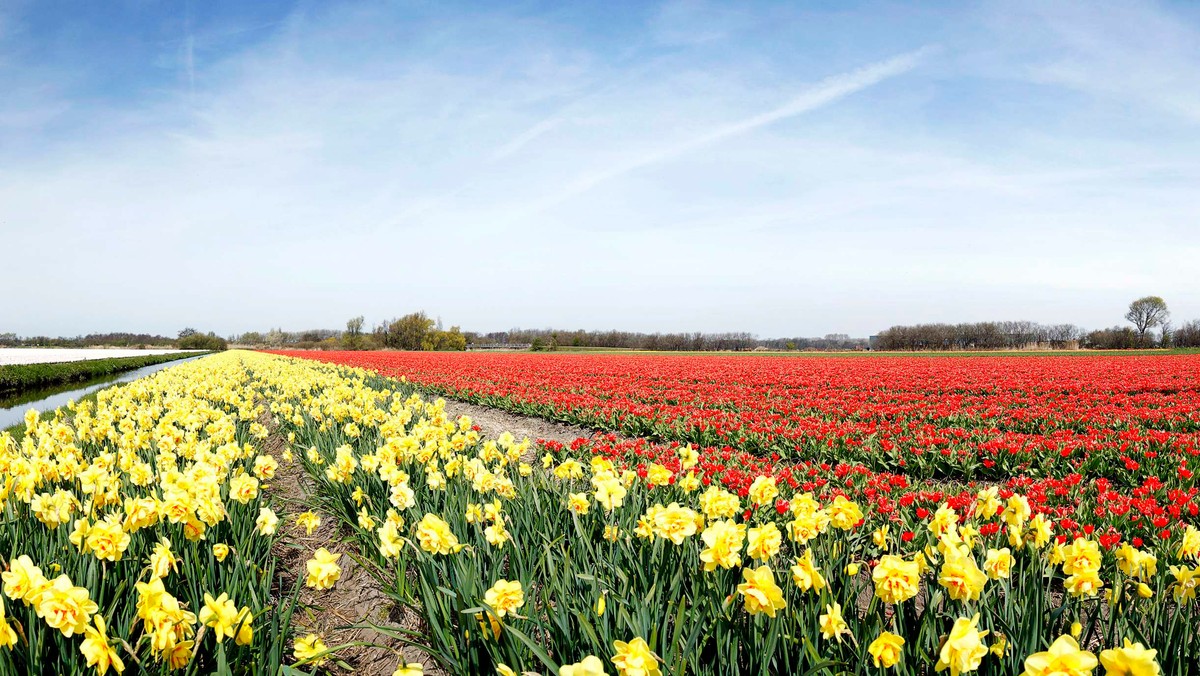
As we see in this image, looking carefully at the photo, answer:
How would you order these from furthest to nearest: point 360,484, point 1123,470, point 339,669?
point 1123,470 → point 360,484 → point 339,669

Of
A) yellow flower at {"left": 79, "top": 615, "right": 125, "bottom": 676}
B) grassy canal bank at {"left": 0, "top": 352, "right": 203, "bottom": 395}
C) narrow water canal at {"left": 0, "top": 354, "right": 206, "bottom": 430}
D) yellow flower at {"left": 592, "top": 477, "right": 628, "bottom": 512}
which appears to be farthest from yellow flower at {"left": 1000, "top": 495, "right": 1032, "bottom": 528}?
grassy canal bank at {"left": 0, "top": 352, "right": 203, "bottom": 395}

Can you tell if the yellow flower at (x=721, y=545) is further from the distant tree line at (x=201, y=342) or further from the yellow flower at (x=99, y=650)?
the distant tree line at (x=201, y=342)

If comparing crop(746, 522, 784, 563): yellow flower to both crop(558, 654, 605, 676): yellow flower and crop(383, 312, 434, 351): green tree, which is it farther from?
crop(383, 312, 434, 351): green tree

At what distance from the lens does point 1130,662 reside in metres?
1.35

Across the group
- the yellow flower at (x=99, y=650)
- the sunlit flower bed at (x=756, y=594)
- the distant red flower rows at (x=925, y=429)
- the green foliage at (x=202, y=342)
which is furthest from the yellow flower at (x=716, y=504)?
the green foliage at (x=202, y=342)

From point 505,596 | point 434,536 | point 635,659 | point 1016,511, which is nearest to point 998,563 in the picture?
point 1016,511

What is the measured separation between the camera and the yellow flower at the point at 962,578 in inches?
76.4

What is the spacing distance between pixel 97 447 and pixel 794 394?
41.0ft

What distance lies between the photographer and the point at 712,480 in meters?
5.54

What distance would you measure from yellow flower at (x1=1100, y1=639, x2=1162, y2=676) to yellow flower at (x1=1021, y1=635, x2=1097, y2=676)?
36 millimetres

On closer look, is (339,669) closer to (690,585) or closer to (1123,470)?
(690,585)

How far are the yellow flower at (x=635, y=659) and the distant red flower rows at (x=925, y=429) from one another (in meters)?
3.31

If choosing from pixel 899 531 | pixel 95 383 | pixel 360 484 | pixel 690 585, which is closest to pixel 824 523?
pixel 690 585

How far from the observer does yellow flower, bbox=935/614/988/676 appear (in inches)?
64.7
